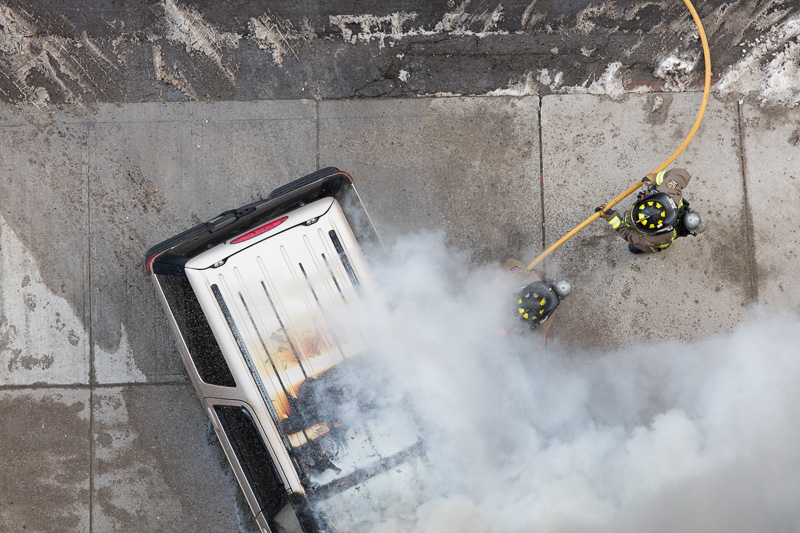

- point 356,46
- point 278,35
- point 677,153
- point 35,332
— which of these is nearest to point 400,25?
point 356,46

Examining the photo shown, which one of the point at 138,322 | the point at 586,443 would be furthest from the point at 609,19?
the point at 138,322

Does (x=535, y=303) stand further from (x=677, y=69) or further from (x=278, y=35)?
(x=278, y=35)

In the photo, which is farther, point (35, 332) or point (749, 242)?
point (749, 242)

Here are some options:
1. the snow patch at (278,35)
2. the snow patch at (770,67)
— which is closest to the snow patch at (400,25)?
the snow patch at (278,35)

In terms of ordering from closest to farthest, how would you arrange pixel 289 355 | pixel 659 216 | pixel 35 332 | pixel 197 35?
1. pixel 289 355
2. pixel 659 216
3. pixel 35 332
4. pixel 197 35

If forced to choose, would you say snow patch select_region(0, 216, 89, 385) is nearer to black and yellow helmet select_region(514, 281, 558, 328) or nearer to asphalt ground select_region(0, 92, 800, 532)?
asphalt ground select_region(0, 92, 800, 532)

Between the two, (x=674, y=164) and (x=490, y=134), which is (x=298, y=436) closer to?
(x=490, y=134)

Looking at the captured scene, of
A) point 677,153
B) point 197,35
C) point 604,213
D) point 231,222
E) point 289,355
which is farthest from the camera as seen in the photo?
point 197,35

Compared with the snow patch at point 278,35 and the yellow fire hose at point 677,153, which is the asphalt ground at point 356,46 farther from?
the yellow fire hose at point 677,153
